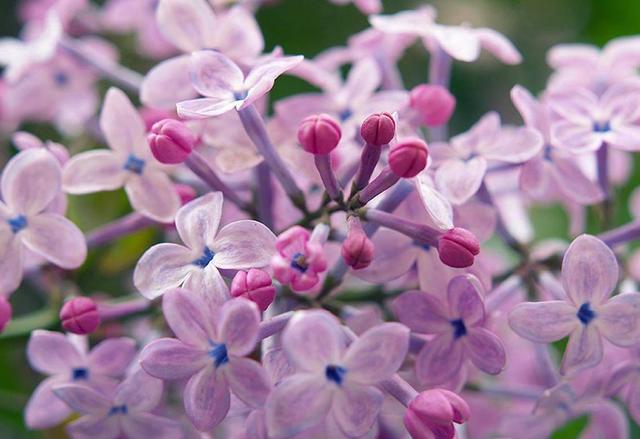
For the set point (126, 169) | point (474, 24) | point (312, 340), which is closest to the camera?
point (312, 340)

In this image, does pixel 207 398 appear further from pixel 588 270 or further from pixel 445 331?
pixel 588 270

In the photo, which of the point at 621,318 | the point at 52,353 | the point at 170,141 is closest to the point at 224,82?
the point at 170,141

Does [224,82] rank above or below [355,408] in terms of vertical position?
above

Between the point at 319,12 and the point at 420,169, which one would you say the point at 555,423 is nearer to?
the point at 420,169

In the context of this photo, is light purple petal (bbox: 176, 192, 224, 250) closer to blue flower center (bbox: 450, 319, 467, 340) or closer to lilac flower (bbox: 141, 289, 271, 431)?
lilac flower (bbox: 141, 289, 271, 431)

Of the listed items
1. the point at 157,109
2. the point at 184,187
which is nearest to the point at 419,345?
the point at 184,187

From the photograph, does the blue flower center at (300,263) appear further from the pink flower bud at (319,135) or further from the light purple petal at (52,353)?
the light purple petal at (52,353)

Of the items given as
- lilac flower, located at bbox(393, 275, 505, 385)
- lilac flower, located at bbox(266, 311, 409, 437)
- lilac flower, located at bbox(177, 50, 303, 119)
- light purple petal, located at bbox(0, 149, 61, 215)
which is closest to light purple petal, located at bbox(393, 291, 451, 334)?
lilac flower, located at bbox(393, 275, 505, 385)
